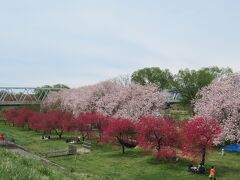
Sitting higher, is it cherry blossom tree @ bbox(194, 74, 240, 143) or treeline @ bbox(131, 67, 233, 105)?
treeline @ bbox(131, 67, 233, 105)

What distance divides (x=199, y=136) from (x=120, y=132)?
16338 millimetres

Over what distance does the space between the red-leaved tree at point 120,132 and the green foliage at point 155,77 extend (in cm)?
7663

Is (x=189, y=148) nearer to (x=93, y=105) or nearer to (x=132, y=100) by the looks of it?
(x=132, y=100)

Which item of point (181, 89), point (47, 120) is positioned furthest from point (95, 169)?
point (181, 89)

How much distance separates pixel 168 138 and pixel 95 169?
994 cm

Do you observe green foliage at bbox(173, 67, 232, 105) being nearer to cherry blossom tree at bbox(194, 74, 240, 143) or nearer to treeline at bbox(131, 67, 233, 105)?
treeline at bbox(131, 67, 233, 105)

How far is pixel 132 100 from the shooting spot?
75562 mm

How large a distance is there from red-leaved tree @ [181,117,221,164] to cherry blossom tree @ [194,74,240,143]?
443 inches

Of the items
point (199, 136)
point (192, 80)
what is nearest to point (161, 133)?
point (199, 136)

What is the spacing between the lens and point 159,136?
4944 cm

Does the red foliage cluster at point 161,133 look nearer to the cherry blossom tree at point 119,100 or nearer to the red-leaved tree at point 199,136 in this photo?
the red-leaved tree at point 199,136

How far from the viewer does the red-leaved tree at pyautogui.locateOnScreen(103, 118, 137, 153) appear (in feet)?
185

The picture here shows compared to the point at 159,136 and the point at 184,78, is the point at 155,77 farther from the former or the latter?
the point at 159,136

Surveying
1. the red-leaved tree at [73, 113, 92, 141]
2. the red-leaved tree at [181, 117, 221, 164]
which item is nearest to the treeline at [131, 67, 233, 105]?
the red-leaved tree at [73, 113, 92, 141]
